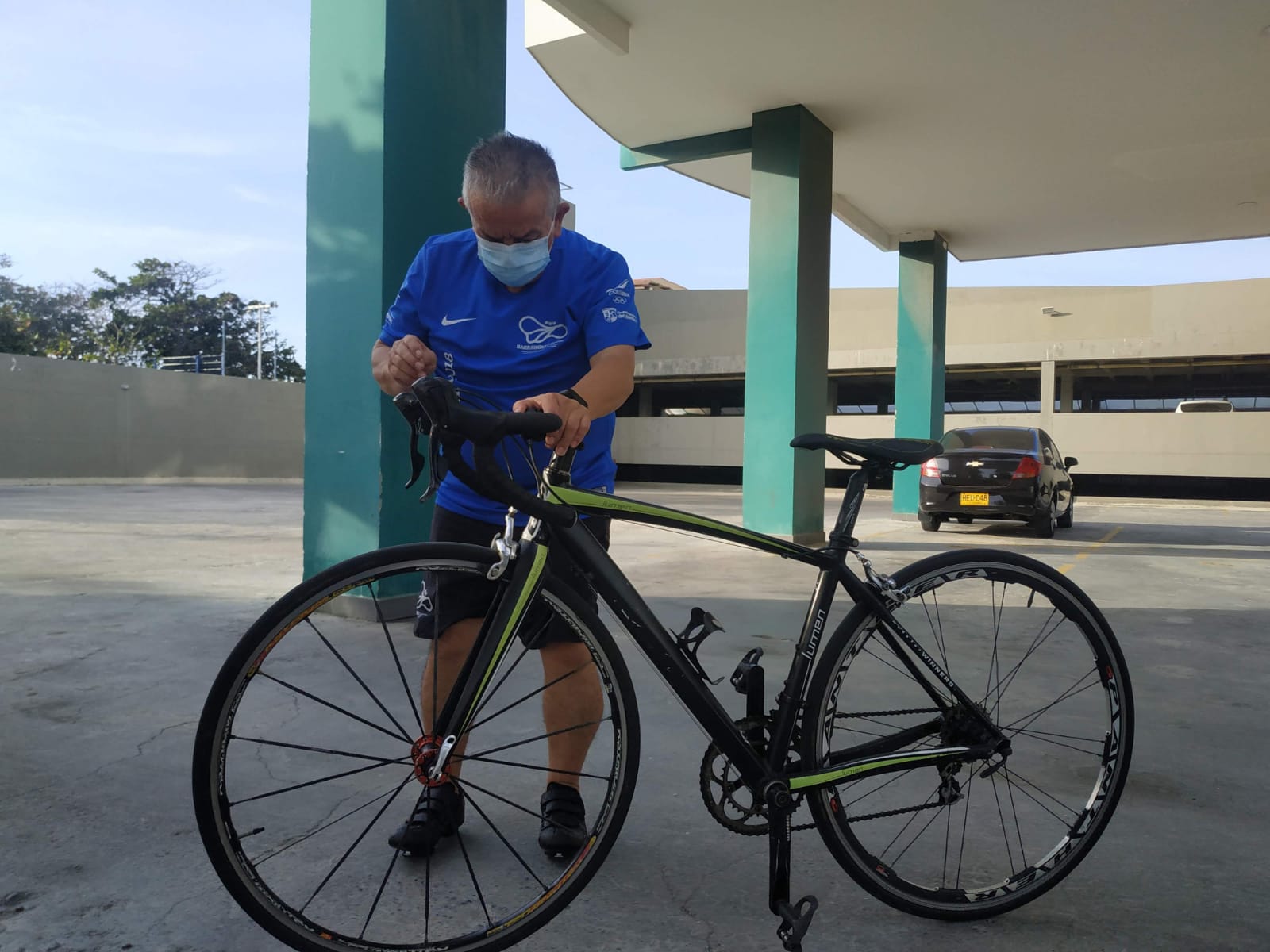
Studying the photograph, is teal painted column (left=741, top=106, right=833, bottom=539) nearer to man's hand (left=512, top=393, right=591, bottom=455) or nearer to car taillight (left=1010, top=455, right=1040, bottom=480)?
car taillight (left=1010, top=455, right=1040, bottom=480)

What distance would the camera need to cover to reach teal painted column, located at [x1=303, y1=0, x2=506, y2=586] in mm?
4559

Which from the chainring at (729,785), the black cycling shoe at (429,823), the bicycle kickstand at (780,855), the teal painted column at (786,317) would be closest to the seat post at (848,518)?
the chainring at (729,785)

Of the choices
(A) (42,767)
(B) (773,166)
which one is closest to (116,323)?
(B) (773,166)

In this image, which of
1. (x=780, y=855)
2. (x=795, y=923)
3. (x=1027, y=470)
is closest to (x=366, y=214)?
(x=780, y=855)

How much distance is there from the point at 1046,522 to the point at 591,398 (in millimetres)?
9975

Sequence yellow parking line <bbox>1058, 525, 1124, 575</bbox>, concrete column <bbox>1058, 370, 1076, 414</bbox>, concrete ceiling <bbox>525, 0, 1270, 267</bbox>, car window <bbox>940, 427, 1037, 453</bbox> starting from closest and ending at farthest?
concrete ceiling <bbox>525, 0, 1270, 267</bbox>
yellow parking line <bbox>1058, 525, 1124, 575</bbox>
car window <bbox>940, 427, 1037, 453</bbox>
concrete column <bbox>1058, 370, 1076, 414</bbox>

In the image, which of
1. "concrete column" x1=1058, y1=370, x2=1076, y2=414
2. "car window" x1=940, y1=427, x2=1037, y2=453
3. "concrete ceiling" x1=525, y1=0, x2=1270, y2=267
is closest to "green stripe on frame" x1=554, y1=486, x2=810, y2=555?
"concrete ceiling" x1=525, y1=0, x2=1270, y2=267

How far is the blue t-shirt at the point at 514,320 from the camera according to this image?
199 cm

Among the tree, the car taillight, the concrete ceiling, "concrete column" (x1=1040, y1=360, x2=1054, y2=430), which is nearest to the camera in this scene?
the concrete ceiling

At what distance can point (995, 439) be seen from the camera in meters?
11.1

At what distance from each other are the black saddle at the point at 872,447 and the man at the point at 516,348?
0.39m

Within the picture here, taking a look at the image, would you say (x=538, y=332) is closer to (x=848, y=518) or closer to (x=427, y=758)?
(x=848, y=518)

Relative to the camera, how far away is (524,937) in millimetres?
1649

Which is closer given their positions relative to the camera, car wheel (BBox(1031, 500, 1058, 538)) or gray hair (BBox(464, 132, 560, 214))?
gray hair (BBox(464, 132, 560, 214))
